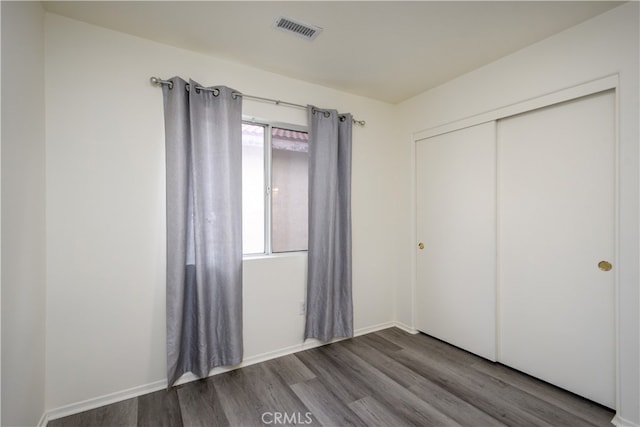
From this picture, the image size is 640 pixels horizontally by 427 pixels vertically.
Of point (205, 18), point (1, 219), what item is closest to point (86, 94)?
point (205, 18)

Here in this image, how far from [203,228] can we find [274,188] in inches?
30.6

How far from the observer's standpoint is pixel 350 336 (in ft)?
9.58

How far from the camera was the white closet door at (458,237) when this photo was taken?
2.50 meters

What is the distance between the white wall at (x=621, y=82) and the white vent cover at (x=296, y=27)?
5.04 ft

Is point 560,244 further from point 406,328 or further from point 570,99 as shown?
point 406,328

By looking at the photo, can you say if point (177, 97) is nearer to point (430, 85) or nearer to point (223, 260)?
point (223, 260)

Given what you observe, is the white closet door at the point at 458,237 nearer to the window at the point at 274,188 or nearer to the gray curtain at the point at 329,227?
the gray curtain at the point at 329,227

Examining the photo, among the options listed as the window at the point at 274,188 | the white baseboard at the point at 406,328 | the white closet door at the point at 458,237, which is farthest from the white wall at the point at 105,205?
the white closet door at the point at 458,237

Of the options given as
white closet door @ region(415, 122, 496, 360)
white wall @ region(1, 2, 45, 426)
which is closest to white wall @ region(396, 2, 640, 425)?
white closet door @ region(415, 122, 496, 360)

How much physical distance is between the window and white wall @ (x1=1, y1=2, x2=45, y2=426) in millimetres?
1317

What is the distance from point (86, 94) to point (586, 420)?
12.5ft

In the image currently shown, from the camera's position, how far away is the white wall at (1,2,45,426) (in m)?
1.30

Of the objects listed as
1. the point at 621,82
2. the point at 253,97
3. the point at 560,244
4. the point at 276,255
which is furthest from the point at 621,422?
the point at 253,97

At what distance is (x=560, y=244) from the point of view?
208 centimetres
